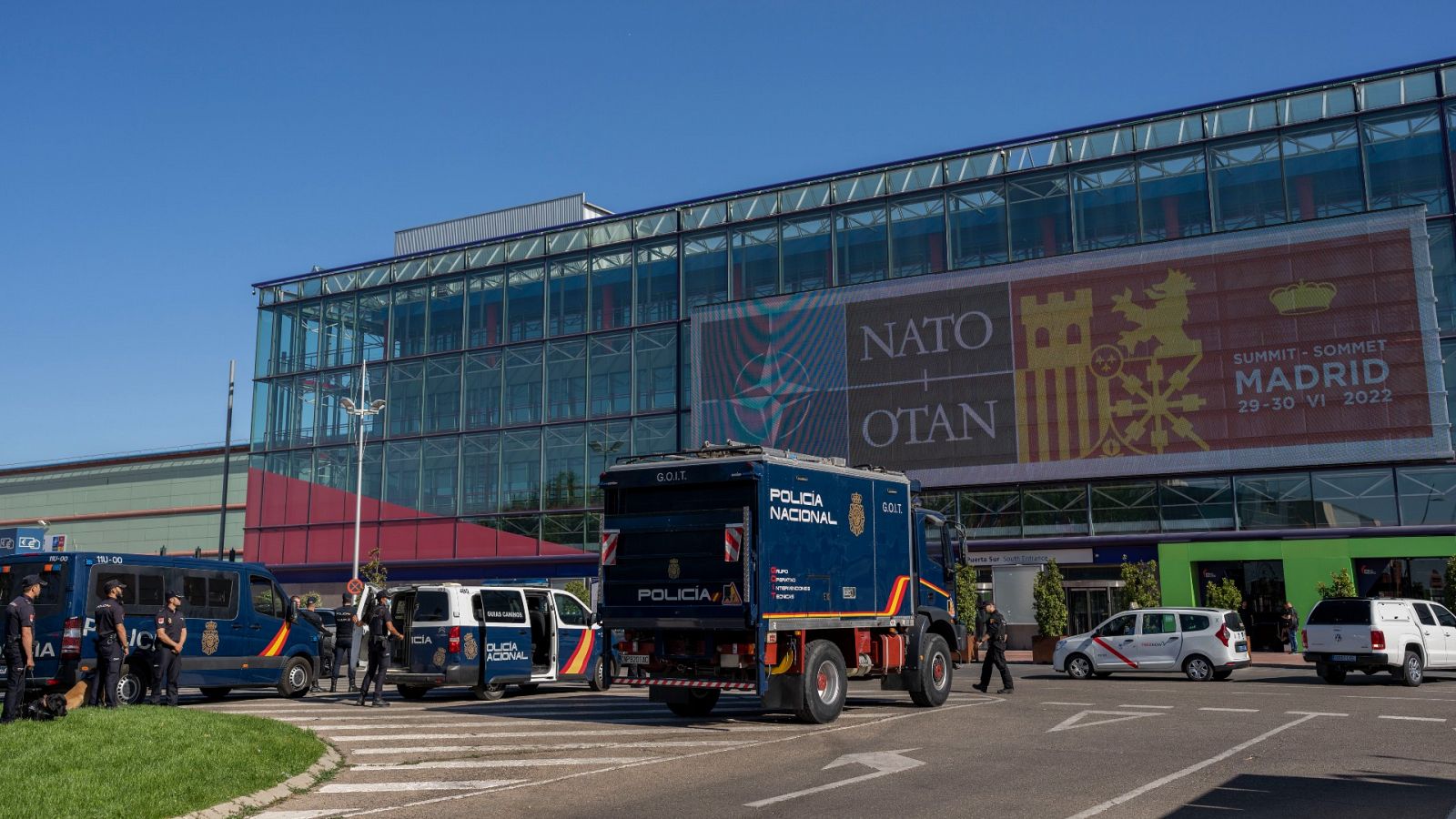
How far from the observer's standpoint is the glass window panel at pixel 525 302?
57750 millimetres

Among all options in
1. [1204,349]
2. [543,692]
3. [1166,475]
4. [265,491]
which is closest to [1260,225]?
[1204,349]

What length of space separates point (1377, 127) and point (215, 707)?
1647 inches

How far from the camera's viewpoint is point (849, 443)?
159ft

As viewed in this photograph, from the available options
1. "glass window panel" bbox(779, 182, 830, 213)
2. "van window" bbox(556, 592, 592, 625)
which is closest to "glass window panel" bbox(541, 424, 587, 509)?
"glass window panel" bbox(779, 182, 830, 213)

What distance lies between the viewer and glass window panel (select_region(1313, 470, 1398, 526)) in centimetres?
4038

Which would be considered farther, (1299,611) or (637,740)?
(1299,611)

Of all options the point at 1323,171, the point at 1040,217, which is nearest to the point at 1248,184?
the point at 1323,171

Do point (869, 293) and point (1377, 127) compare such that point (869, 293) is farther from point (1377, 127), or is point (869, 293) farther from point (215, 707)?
point (215, 707)

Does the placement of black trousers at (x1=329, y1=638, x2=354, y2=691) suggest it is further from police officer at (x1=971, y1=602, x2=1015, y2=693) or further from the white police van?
police officer at (x1=971, y1=602, x2=1015, y2=693)

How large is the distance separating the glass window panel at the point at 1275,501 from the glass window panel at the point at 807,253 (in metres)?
18.6

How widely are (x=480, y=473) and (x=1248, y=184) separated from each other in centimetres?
3553

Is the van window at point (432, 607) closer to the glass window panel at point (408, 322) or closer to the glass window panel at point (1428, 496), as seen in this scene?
the glass window panel at point (1428, 496)

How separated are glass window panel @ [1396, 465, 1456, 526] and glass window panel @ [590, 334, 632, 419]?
101 ft

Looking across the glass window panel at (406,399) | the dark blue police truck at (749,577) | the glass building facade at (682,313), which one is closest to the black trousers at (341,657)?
the dark blue police truck at (749,577)
